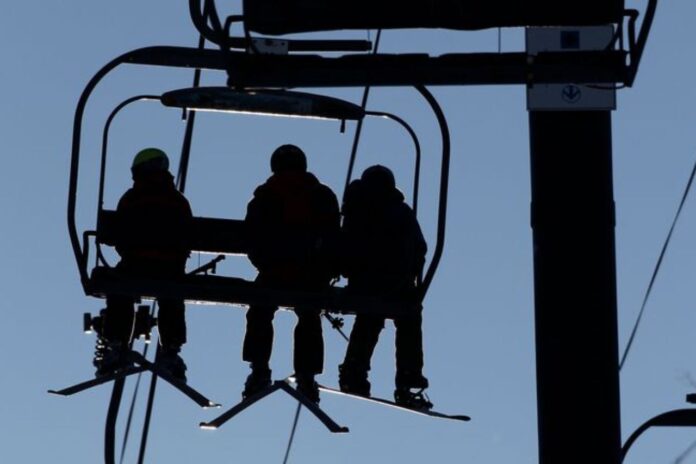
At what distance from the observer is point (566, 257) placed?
9.88m

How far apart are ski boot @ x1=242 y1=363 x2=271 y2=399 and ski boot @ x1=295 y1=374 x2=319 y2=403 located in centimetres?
16

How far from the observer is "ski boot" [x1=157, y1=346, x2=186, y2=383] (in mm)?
12930

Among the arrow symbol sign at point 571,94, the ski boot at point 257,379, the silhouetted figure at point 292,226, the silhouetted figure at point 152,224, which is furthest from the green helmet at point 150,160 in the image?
the arrow symbol sign at point 571,94

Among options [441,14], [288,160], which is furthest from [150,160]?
[441,14]

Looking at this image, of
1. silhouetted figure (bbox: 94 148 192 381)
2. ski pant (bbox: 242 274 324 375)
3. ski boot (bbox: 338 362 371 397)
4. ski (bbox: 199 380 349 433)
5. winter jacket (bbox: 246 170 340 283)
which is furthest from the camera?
ski boot (bbox: 338 362 371 397)

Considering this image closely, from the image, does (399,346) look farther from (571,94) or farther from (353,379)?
(571,94)

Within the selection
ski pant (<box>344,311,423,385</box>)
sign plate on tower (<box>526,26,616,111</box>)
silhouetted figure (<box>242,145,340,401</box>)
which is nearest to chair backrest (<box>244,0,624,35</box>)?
sign plate on tower (<box>526,26,616,111</box>)

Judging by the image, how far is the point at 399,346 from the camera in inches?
519

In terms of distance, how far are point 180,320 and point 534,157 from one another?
3.54 m

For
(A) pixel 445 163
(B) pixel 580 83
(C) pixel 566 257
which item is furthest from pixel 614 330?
(A) pixel 445 163

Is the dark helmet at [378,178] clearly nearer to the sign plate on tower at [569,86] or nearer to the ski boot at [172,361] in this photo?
the ski boot at [172,361]

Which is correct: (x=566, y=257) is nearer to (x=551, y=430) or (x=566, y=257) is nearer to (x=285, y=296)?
(x=551, y=430)

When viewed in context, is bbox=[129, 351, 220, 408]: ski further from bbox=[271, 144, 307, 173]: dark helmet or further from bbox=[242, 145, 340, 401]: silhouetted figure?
bbox=[271, 144, 307, 173]: dark helmet

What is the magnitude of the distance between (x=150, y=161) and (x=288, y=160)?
720 mm
